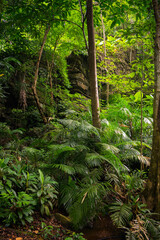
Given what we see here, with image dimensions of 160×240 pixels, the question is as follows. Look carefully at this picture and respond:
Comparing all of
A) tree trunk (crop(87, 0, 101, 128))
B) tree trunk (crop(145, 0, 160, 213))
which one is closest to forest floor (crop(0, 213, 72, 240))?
tree trunk (crop(145, 0, 160, 213))

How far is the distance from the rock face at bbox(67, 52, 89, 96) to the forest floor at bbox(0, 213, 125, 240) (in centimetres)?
655

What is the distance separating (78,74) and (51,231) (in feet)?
25.3

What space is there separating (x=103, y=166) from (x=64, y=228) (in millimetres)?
1378

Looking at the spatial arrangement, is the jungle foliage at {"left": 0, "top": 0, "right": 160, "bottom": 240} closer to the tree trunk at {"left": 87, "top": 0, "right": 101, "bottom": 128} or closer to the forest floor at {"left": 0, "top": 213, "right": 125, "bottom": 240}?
the forest floor at {"left": 0, "top": 213, "right": 125, "bottom": 240}

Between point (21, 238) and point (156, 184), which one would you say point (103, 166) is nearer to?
point (156, 184)

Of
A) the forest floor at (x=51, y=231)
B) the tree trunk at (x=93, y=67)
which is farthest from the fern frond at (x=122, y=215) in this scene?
the tree trunk at (x=93, y=67)

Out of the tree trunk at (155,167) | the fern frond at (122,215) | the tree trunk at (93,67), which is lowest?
the fern frond at (122,215)

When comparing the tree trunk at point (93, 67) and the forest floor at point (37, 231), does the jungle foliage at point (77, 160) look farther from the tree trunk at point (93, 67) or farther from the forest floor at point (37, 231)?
the tree trunk at point (93, 67)

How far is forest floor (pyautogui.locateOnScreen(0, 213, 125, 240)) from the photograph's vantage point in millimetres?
1742

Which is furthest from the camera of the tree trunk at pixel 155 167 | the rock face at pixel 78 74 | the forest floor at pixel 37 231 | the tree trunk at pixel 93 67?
the rock face at pixel 78 74

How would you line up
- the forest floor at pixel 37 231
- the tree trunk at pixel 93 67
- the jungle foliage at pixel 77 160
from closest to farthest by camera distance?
1. the forest floor at pixel 37 231
2. the jungle foliage at pixel 77 160
3. the tree trunk at pixel 93 67

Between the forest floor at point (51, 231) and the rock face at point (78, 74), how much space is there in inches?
258

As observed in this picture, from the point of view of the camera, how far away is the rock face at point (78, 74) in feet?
27.2

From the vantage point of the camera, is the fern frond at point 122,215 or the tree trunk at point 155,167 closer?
the fern frond at point 122,215
